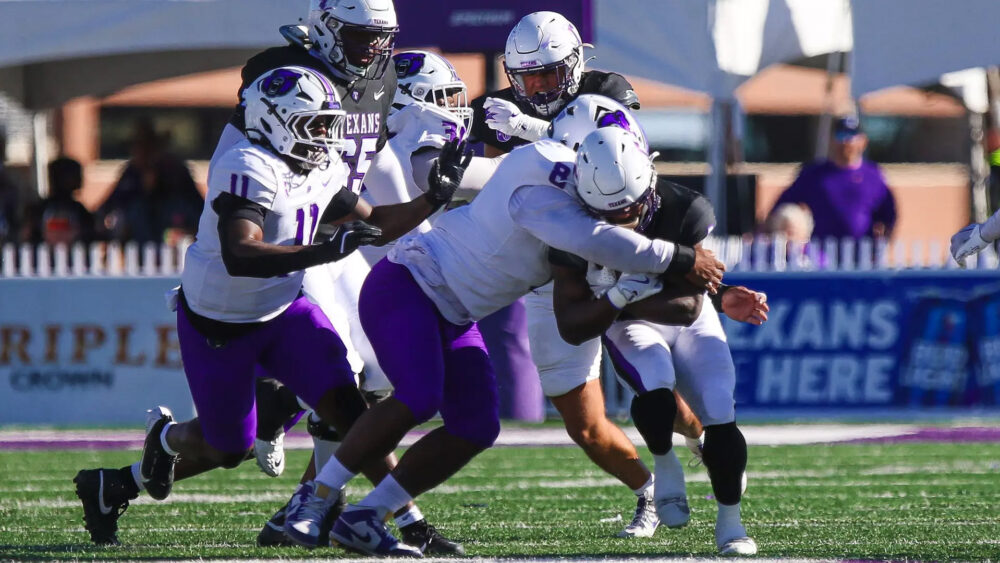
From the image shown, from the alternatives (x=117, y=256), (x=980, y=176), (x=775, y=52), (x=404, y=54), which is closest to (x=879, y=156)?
(x=980, y=176)

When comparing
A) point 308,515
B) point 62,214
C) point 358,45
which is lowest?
point 308,515

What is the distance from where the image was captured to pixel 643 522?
5957mm

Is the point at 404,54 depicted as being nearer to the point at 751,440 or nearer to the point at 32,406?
the point at 751,440

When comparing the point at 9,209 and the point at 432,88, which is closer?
the point at 432,88

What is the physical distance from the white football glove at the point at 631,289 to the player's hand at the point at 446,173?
2.79 ft

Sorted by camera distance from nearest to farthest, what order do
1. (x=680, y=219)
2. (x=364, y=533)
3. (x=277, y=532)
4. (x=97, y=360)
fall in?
(x=364, y=533)
(x=680, y=219)
(x=277, y=532)
(x=97, y=360)

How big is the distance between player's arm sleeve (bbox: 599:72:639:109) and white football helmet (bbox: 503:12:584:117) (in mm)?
113

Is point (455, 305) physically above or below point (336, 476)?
above

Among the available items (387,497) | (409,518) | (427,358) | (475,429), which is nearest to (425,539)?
(409,518)

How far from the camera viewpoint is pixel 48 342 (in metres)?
10.4

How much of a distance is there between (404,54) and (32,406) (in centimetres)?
476

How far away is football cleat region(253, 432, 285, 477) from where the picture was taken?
6.29m

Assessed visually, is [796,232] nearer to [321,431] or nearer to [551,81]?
[551,81]

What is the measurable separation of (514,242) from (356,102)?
4.05 ft
